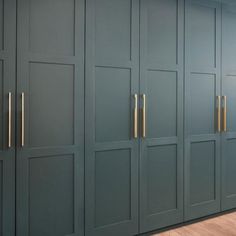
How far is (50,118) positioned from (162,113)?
41.5 inches

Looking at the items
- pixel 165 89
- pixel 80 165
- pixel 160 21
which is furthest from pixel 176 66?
pixel 80 165

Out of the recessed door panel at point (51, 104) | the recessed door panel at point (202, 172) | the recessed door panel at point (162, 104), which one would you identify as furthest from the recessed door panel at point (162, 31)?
the recessed door panel at point (202, 172)

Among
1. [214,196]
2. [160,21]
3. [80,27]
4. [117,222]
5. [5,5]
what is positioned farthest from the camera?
[214,196]

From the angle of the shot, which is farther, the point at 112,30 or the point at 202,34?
the point at 202,34

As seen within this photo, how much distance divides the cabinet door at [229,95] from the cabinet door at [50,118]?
163cm

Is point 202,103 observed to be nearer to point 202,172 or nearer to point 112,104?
point 202,172

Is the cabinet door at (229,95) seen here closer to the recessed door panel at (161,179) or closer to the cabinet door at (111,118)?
the recessed door panel at (161,179)

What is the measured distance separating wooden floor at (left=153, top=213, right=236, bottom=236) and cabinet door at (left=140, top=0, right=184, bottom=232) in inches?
4.0

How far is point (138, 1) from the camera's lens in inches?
94.7

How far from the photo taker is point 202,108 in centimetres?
281

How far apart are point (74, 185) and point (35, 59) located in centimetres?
101

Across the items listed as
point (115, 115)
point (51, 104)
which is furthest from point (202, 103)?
point (51, 104)

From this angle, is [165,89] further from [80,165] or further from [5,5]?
[5,5]

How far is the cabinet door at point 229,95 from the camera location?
9.65 feet
